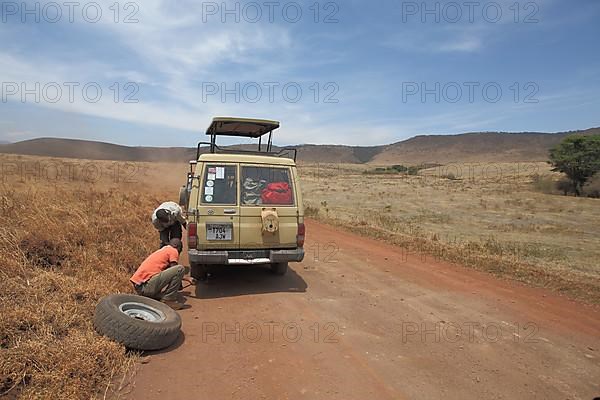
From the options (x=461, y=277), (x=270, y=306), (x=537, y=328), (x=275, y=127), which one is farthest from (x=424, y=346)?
(x=275, y=127)

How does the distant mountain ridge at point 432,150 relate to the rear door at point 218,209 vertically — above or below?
above

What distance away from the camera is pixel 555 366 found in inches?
169

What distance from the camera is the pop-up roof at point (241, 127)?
8.65 meters

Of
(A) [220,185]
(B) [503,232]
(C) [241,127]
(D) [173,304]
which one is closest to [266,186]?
(A) [220,185]

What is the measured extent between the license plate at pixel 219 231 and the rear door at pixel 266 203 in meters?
0.21

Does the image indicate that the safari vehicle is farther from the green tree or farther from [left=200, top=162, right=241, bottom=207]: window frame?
the green tree

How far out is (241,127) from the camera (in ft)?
32.7

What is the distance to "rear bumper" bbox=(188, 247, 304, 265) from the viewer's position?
620 cm

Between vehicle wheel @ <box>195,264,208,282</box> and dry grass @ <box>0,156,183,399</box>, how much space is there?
1.10 meters

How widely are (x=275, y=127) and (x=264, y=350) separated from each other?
609 centimetres

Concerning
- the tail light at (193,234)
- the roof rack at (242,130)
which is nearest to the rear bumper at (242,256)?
the tail light at (193,234)

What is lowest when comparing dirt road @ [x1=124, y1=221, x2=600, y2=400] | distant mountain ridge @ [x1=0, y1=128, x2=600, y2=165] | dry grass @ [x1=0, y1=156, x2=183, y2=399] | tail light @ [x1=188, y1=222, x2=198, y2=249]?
dirt road @ [x1=124, y1=221, x2=600, y2=400]

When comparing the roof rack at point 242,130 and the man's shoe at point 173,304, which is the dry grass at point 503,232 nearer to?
the roof rack at point 242,130

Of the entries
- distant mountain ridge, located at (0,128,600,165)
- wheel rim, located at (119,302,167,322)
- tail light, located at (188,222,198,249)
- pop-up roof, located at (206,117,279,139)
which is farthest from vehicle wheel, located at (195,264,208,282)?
→ distant mountain ridge, located at (0,128,600,165)
